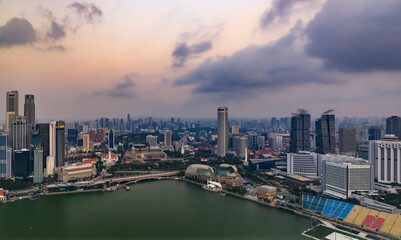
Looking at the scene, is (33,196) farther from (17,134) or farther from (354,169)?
(354,169)

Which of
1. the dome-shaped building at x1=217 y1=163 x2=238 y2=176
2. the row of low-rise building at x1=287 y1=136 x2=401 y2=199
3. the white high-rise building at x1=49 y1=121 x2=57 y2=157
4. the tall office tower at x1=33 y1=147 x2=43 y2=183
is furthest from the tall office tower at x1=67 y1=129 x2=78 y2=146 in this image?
the row of low-rise building at x1=287 y1=136 x2=401 y2=199

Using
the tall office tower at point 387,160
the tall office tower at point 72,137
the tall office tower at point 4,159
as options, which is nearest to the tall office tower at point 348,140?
the tall office tower at point 387,160

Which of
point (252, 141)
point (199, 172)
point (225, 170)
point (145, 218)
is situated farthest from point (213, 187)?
point (252, 141)

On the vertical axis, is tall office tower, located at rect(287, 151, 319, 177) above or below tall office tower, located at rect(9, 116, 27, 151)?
below

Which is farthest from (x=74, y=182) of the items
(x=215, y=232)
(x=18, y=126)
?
(x=215, y=232)

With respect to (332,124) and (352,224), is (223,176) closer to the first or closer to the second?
(352,224)

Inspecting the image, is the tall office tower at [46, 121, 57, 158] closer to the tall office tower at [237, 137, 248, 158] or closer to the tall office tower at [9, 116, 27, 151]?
the tall office tower at [9, 116, 27, 151]
